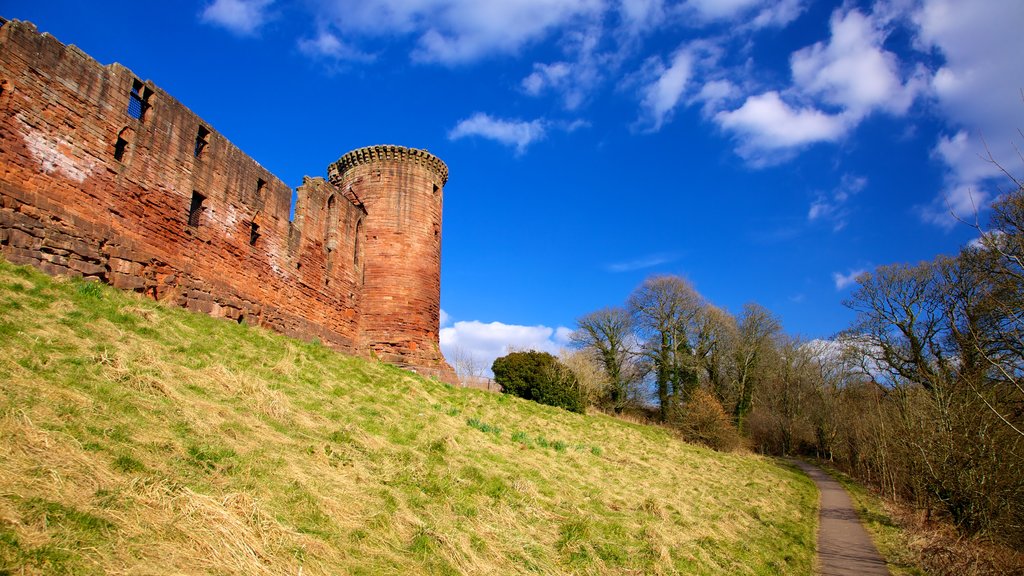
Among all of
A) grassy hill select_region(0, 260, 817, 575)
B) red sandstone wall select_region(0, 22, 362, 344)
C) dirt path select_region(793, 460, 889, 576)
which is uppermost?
red sandstone wall select_region(0, 22, 362, 344)

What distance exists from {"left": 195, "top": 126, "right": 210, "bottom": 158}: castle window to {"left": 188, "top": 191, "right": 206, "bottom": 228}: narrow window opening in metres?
1.21

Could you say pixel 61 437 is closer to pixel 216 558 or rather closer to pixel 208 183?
pixel 216 558

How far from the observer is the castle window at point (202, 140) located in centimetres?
1507

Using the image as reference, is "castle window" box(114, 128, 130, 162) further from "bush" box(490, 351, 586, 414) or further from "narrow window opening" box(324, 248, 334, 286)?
"bush" box(490, 351, 586, 414)

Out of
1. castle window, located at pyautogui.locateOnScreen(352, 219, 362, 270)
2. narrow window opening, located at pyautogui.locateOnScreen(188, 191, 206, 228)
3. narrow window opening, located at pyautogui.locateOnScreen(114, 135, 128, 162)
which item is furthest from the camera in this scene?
castle window, located at pyautogui.locateOnScreen(352, 219, 362, 270)

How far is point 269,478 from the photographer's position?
6.12m

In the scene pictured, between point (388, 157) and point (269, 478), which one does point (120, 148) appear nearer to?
point (269, 478)

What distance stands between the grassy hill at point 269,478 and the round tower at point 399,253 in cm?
817

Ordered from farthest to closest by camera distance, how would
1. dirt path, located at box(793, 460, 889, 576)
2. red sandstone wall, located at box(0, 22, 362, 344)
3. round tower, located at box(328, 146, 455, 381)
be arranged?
round tower, located at box(328, 146, 455, 381) → red sandstone wall, located at box(0, 22, 362, 344) → dirt path, located at box(793, 460, 889, 576)

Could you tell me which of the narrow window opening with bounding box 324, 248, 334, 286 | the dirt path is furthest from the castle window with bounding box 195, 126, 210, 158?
the dirt path

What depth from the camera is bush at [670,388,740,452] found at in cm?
2819

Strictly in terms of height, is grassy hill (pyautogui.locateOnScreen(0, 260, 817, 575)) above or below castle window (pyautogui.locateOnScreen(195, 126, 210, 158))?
below

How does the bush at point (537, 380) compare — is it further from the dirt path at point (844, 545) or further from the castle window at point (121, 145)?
the castle window at point (121, 145)

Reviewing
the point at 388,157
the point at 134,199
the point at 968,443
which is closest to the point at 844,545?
the point at 968,443
